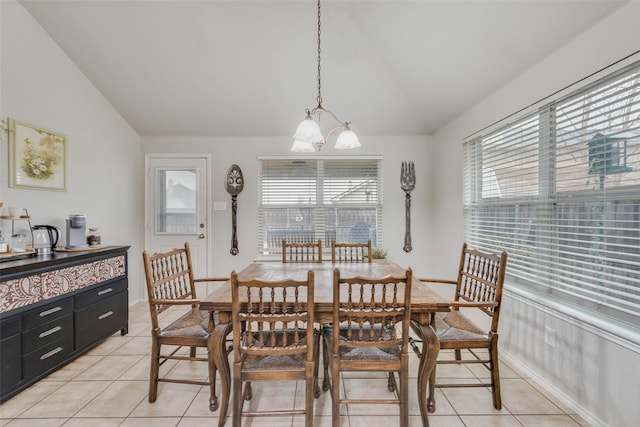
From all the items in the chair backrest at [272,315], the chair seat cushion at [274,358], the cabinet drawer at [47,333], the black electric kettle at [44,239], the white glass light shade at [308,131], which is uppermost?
the white glass light shade at [308,131]

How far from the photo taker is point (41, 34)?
2.71 meters

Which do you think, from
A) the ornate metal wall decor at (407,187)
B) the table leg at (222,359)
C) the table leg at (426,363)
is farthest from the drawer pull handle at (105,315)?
the ornate metal wall decor at (407,187)

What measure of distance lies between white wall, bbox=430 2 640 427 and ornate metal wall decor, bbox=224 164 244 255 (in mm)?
2981

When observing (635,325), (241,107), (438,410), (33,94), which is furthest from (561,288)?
(33,94)

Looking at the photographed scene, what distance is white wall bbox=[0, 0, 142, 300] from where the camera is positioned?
2.47m

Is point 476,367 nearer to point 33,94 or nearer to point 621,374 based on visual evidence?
point 621,374

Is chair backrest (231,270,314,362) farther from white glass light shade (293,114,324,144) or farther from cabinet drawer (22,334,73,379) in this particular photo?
cabinet drawer (22,334,73,379)

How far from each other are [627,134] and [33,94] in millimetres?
4468

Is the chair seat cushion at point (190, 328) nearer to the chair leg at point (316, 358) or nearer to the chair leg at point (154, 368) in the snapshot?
the chair leg at point (154, 368)

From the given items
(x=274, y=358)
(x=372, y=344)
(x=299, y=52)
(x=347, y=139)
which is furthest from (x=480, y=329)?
(x=299, y=52)

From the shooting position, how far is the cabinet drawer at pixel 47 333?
6.80 ft

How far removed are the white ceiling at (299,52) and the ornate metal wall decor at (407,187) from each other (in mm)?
605

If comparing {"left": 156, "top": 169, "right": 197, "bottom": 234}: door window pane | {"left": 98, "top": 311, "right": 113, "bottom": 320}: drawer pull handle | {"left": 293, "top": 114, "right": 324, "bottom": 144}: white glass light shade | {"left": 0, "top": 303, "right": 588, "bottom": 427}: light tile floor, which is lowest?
{"left": 0, "top": 303, "right": 588, "bottom": 427}: light tile floor

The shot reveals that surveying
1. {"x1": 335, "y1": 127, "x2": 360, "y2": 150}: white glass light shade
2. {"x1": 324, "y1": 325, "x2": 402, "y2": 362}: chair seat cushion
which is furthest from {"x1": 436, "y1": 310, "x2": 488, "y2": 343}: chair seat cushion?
{"x1": 335, "y1": 127, "x2": 360, "y2": 150}: white glass light shade
